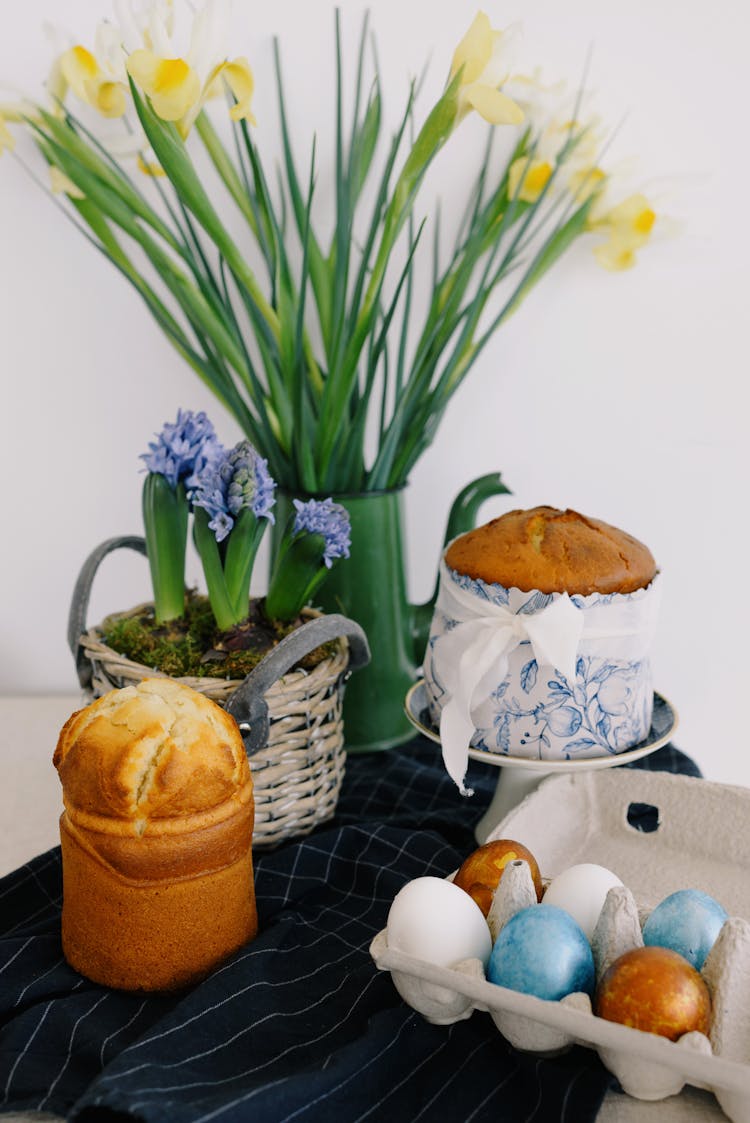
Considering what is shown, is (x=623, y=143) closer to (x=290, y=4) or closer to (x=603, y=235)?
(x=603, y=235)

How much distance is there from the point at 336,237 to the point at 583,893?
1.88 feet

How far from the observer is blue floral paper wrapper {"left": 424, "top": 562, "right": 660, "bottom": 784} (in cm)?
72

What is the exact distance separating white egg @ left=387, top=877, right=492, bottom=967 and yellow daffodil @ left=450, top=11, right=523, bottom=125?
56cm

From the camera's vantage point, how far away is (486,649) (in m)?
0.72

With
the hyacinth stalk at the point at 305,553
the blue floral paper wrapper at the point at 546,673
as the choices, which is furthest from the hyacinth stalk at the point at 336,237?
the blue floral paper wrapper at the point at 546,673

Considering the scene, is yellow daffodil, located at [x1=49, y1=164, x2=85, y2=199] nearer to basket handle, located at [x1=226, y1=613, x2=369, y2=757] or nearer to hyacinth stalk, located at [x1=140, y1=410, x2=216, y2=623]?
hyacinth stalk, located at [x1=140, y1=410, x2=216, y2=623]

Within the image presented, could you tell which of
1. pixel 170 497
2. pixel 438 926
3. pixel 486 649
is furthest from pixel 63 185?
pixel 438 926

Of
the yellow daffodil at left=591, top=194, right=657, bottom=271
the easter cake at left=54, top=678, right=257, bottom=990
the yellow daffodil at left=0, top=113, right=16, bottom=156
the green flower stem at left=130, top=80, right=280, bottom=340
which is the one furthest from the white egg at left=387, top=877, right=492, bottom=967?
the yellow daffodil at left=0, top=113, right=16, bottom=156

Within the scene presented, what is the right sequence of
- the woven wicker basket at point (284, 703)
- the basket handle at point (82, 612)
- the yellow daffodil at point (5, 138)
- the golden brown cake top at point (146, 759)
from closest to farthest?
the golden brown cake top at point (146, 759) < the woven wicker basket at point (284, 703) < the basket handle at point (82, 612) < the yellow daffodil at point (5, 138)

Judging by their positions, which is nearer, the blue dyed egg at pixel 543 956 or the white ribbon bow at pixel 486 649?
the blue dyed egg at pixel 543 956

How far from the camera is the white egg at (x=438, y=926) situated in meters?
0.54

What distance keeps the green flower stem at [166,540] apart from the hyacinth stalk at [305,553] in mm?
74

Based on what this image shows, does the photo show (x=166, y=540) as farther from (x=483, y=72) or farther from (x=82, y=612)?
(x=483, y=72)

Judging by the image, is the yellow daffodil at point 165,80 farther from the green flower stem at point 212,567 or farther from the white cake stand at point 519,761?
the white cake stand at point 519,761
